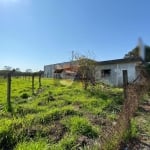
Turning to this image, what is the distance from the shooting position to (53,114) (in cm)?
679

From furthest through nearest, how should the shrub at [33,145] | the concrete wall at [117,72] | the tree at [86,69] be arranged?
the concrete wall at [117,72], the tree at [86,69], the shrub at [33,145]

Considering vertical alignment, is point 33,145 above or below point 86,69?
below

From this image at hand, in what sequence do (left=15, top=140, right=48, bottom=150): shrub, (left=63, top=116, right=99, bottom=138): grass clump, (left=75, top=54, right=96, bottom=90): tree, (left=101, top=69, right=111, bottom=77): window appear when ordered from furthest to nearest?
(left=101, top=69, right=111, bottom=77): window → (left=75, top=54, right=96, bottom=90): tree → (left=63, top=116, right=99, bottom=138): grass clump → (left=15, top=140, right=48, bottom=150): shrub

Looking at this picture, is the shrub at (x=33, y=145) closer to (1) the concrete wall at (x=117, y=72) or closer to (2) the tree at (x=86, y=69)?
(2) the tree at (x=86, y=69)

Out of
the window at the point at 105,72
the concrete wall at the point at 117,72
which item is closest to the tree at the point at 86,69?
the concrete wall at the point at 117,72

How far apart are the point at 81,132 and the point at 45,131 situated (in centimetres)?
75

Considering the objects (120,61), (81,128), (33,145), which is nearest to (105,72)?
(120,61)

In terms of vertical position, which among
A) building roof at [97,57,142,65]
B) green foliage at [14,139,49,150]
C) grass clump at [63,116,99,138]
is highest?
building roof at [97,57,142,65]

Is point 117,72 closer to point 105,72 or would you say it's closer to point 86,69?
point 105,72

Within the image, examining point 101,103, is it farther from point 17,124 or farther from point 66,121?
point 17,124

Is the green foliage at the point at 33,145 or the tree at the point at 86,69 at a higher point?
the tree at the point at 86,69

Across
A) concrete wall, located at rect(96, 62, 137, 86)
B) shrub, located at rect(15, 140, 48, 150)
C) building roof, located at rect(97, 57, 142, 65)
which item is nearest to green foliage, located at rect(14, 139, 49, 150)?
shrub, located at rect(15, 140, 48, 150)

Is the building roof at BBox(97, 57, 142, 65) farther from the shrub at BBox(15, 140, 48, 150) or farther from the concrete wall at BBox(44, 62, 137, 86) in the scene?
the shrub at BBox(15, 140, 48, 150)

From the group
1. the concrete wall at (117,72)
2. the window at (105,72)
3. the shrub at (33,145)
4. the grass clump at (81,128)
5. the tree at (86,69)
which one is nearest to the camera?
the shrub at (33,145)
